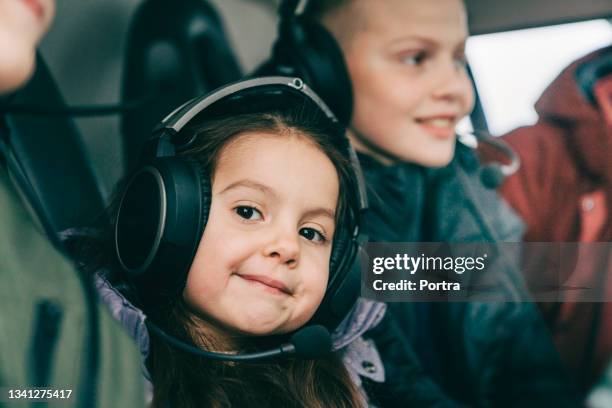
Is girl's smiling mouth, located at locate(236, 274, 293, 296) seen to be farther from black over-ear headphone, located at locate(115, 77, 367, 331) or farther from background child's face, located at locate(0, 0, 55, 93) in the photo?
background child's face, located at locate(0, 0, 55, 93)

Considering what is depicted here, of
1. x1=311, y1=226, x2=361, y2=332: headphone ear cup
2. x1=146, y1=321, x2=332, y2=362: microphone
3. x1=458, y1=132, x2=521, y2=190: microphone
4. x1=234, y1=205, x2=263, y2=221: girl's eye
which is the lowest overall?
x1=146, y1=321, x2=332, y2=362: microphone

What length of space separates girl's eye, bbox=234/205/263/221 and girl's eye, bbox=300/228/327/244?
0.06 m

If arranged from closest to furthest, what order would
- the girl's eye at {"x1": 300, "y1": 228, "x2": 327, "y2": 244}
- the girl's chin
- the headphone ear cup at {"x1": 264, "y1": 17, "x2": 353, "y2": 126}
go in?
the girl's chin
the girl's eye at {"x1": 300, "y1": 228, "x2": 327, "y2": 244}
the headphone ear cup at {"x1": 264, "y1": 17, "x2": 353, "y2": 126}

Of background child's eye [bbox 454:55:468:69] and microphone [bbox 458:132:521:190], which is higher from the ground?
background child's eye [bbox 454:55:468:69]

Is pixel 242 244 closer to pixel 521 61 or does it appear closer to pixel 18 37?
pixel 18 37

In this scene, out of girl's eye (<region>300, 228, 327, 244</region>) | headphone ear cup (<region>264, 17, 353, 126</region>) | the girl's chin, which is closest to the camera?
the girl's chin

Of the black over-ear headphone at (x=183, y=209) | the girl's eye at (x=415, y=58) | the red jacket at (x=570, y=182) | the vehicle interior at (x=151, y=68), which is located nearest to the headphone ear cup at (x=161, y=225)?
the black over-ear headphone at (x=183, y=209)

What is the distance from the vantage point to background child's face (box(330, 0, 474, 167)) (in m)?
1.01

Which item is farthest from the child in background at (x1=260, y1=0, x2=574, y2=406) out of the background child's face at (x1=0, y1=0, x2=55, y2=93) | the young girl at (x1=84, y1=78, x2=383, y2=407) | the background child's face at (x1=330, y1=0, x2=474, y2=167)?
the background child's face at (x1=0, y1=0, x2=55, y2=93)

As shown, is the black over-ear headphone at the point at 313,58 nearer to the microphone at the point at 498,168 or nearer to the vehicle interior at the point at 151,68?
the vehicle interior at the point at 151,68

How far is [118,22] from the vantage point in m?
1.01

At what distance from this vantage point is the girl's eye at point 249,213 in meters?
0.85

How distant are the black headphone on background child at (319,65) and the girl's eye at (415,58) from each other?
0.28 feet

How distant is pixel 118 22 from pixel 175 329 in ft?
1.44
